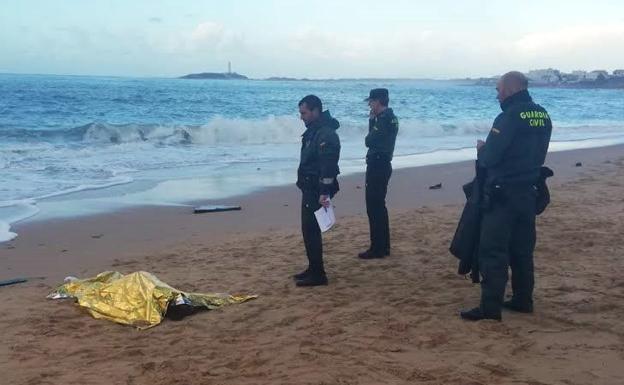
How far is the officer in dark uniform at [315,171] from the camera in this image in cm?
595

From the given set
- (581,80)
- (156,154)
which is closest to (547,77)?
(581,80)

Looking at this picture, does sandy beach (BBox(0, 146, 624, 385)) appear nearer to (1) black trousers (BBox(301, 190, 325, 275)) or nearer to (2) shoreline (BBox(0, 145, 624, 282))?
(2) shoreline (BBox(0, 145, 624, 282))

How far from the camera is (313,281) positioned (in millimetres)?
6227

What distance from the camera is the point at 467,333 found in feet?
15.7

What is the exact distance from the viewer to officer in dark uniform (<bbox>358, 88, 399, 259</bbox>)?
705cm

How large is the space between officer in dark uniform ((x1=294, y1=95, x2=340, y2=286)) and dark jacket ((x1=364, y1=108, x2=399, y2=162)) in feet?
3.20

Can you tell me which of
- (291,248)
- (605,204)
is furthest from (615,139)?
(291,248)

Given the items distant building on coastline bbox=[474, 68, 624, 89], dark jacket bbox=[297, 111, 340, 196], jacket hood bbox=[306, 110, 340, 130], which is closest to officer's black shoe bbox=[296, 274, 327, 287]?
dark jacket bbox=[297, 111, 340, 196]

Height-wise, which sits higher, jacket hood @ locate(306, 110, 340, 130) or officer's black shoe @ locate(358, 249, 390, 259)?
jacket hood @ locate(306, 110, 340, 130)

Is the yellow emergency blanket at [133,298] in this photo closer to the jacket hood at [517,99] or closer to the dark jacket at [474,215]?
the dark jacket at [474,215]

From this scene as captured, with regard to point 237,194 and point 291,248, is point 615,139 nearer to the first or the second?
point 237,194

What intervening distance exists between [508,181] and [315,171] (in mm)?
1792

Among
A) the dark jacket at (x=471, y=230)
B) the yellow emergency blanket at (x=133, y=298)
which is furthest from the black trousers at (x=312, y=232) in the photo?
the dark jacket at (x=471, y=230)

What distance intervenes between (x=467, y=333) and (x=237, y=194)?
716cm
